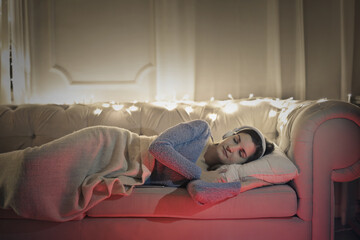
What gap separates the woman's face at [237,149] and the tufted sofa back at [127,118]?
302 mm

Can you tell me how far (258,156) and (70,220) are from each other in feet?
2.94

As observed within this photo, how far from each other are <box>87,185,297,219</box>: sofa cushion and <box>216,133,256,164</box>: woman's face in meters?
0.19

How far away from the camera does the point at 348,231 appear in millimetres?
1700

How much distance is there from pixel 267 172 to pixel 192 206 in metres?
0.36

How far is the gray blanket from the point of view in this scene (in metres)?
1.14

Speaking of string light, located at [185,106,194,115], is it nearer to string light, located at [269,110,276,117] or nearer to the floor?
string light, located at [269,110,276,117]

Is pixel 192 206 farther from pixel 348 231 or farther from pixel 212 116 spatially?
pixel 348 231

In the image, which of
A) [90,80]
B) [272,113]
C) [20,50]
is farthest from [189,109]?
[20,50]

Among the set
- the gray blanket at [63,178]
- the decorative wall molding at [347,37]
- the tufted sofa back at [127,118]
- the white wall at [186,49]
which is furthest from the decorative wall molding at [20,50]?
the decorative wall molding at [347,37]

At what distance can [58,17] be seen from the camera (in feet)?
7.20

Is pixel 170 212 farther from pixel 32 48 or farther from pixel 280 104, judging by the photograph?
pixel 32 48

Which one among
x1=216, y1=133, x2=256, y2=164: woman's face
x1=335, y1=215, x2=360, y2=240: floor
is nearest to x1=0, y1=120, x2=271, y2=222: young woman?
x1=216, y1=133, x2=256, y2=164: woman's face

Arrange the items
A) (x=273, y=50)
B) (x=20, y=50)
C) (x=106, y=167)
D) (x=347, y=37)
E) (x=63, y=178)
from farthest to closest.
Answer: (x=20, y=50), (x=273, y=50), (x=347, y=37), (x=106, y=167), (x=63, y=178)

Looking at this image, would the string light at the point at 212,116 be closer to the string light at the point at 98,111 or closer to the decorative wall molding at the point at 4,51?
the string light at the point at 98,111
